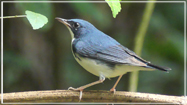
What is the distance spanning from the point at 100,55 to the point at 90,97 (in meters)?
0.46

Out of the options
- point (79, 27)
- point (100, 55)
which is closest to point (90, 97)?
point (100, 55)

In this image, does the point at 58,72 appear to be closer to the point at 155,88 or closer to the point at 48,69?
the point at 48,69

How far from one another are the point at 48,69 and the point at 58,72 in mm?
220

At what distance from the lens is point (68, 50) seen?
555cm

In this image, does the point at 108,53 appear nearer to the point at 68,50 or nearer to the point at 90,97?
the point at 90,97

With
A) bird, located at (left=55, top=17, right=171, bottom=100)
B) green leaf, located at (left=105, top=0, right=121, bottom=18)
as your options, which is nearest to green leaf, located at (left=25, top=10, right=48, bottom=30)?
green leaf, located at (left=105, top=0, right=121, bottom=18)

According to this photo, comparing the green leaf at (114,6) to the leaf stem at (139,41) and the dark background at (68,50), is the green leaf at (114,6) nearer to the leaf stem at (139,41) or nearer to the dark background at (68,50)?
the leaf stem at (139,41)

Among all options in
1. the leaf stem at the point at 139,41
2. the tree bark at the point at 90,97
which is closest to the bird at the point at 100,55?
the tree bark at the point at 90,97

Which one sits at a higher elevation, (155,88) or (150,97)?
(150,97)

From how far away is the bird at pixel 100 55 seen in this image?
8.87 ft

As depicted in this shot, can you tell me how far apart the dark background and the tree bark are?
2383mm

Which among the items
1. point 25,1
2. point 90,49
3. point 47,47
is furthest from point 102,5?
point 90,49

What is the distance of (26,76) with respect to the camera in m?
5.09

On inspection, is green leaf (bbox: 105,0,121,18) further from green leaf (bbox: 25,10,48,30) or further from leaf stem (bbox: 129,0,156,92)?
leaf stem (bbox: 129,0,156,92)
